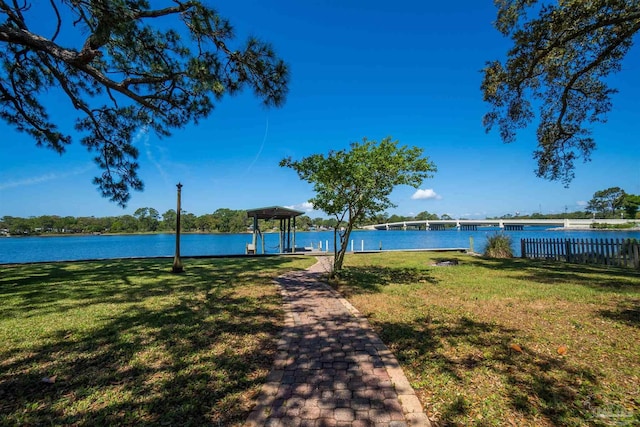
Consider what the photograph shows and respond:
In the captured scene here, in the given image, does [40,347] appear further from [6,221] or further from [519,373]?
[6,221]

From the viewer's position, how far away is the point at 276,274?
9.05m

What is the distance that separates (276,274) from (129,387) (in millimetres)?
6514

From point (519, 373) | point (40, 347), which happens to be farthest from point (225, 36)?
point (519, 373)

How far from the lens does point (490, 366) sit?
287 cm

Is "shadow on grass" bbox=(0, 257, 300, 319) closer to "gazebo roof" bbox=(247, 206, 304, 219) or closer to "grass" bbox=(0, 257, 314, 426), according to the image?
"grass" bbox=(0, 257, 314, 426)

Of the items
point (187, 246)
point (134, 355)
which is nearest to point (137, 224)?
point (187, 246)

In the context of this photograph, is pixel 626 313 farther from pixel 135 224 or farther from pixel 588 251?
pixel 135 224

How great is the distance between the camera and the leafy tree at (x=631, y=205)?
Result: 6301 centimetres

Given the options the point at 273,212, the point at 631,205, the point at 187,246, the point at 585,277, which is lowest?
the point at 187,246

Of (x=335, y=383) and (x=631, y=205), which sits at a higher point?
(x=631, y=205)

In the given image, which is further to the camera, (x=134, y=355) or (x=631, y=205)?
(x=631, y=205)

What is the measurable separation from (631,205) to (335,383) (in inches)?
3741

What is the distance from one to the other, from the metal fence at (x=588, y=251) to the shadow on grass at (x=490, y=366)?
957cm

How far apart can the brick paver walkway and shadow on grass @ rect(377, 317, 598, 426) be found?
269 millimetres
